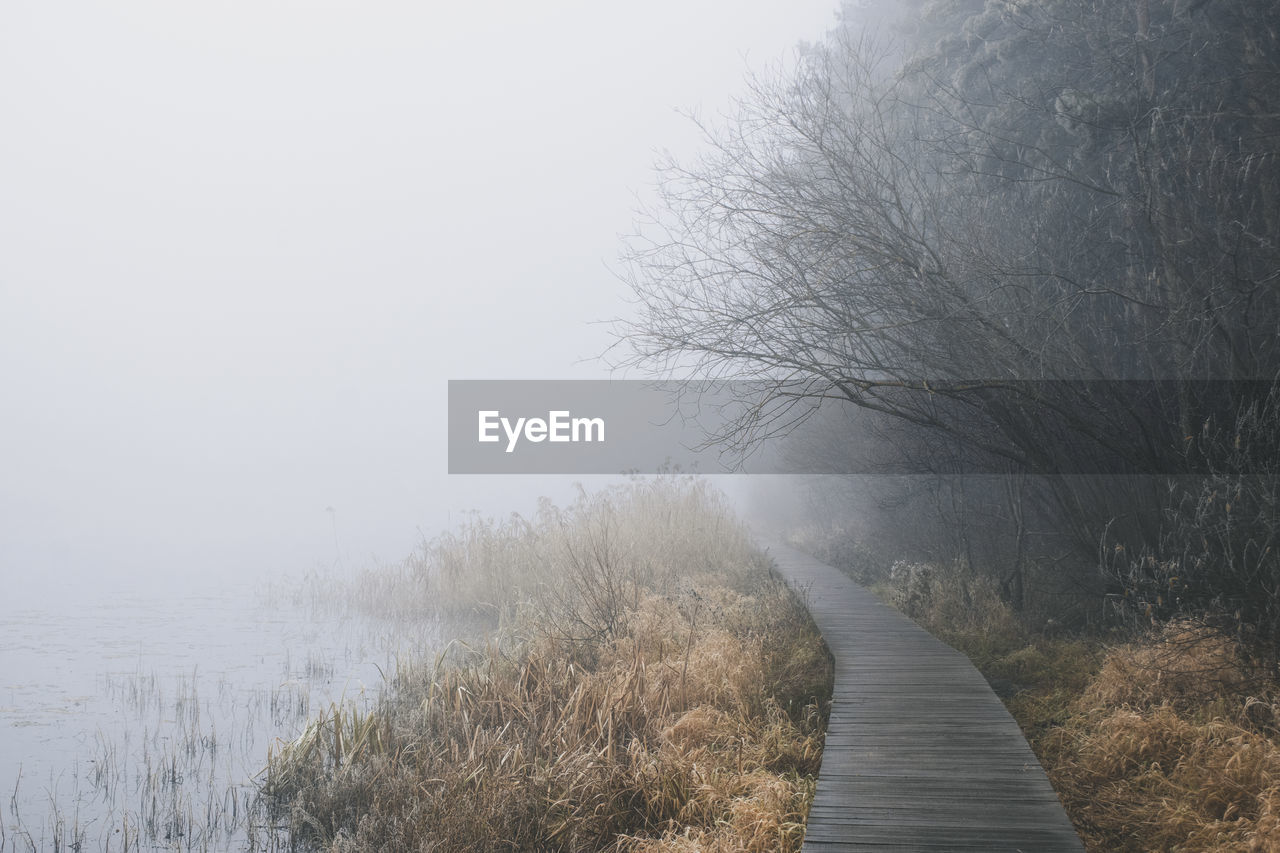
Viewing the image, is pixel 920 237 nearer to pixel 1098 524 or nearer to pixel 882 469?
pixel 1098 524

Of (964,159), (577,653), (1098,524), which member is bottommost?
(577,653)

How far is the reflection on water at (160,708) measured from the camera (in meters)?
6.16

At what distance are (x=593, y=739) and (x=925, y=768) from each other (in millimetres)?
2228

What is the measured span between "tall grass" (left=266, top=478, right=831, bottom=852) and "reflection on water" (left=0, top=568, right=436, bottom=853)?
76cm

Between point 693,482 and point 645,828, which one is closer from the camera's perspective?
point 645,828

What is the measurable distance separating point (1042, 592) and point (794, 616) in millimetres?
3280

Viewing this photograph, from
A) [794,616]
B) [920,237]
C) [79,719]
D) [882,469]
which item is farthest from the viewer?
[882,469]

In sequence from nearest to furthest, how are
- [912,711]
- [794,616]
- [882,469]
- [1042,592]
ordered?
[912,711] < [794,616] < [1042,592] < [882,469]

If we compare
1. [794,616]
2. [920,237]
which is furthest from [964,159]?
[794,616]

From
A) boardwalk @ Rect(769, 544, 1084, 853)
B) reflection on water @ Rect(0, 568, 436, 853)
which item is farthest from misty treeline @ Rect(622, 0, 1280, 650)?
reflection on water @ Rect(0, 568, 436, 853)

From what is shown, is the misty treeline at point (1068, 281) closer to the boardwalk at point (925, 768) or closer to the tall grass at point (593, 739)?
the boardwalk at point (925, 768)

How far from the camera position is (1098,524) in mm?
7957
